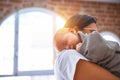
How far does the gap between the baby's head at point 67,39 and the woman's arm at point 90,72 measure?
0.19m

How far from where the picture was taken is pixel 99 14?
362 centimetres

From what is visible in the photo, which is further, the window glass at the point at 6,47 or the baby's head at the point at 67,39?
A: the window glass at the point at 6,47

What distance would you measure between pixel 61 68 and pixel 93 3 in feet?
10.1

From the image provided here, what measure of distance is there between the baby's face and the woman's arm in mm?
190

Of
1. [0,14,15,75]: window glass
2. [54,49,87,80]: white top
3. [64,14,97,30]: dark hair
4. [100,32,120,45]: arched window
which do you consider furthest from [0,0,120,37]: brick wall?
[54,49,87,80]: white top

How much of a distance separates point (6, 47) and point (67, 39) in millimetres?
2592

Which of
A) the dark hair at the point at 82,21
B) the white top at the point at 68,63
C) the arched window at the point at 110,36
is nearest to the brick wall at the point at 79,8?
the arched window at the point at 110,36

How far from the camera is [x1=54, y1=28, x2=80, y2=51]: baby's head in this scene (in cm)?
80

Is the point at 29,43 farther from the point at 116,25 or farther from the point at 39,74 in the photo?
the point at 116,25

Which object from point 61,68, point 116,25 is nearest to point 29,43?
point 116,25

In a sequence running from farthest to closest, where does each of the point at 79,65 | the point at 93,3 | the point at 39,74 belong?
the point at 93,3 → the point at 39,74 → the point at 79,65

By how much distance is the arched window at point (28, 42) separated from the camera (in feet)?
10.6

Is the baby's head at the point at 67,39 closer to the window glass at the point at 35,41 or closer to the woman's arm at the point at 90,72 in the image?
the woman's arm at the point at 90,72

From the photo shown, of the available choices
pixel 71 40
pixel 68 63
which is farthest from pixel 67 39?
pixel 68 63
